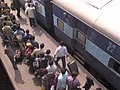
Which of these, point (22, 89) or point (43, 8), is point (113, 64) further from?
point (43, 8)

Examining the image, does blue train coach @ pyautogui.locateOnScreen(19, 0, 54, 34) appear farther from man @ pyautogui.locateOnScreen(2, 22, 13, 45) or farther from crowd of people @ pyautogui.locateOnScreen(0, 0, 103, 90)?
man @ pyautogui.locateOnScreen(2, 22, 13, 45)

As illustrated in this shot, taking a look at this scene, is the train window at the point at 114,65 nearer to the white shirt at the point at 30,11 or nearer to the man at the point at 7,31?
the man at the point at 7,31

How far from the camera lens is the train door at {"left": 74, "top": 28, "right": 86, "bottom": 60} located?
10.8m

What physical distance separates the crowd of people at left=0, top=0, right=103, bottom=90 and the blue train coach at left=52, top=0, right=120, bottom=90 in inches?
35.5

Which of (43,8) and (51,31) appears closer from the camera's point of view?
(43,8)

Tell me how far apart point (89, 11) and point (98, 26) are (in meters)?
1.00

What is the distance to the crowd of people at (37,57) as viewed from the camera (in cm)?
882

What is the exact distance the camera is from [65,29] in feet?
39.2

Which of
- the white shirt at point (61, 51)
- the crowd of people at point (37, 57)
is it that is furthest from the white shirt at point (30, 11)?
the white shirt at point (61, 51)

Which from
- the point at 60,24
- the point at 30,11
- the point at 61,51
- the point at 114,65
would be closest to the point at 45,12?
the point at 30,11

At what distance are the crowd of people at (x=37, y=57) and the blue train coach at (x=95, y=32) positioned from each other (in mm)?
902

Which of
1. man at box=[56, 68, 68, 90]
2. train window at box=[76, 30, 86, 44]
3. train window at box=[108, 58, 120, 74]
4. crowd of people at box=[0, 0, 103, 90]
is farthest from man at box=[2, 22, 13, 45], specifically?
train window at box=[108, 58, 120, 74]

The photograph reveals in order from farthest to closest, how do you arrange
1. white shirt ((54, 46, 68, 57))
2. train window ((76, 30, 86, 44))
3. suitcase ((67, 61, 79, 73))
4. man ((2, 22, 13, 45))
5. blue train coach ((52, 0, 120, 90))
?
1. man ((2, 22, 13, 45))
2. train window ((76, 30, 86, 44))
3. suitcase ((67, 61, 79, 73))
4. white shirt ((54, 46, 68, 57))
5. blue train coach ((52, 0, 120, 90))

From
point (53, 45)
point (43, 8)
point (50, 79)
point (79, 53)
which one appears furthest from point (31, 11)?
point (50, 79)
